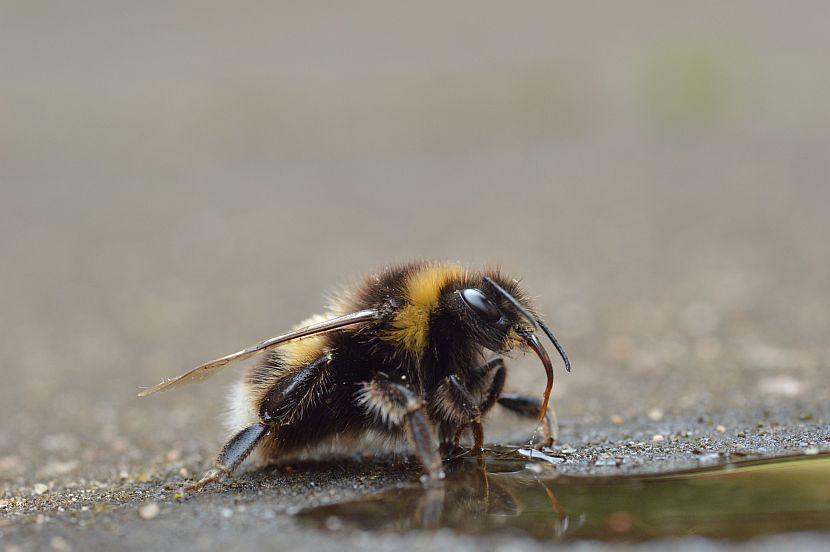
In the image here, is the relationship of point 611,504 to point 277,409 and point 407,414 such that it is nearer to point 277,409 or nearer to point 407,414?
point 407,414

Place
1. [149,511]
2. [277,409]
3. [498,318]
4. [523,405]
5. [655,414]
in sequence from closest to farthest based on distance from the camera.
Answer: [149,511], [498,318], [277,409], [523,405], [655,414]

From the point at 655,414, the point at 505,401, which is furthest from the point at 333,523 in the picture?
the point at 655,414

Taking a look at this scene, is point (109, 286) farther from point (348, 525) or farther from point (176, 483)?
point (348, 525)

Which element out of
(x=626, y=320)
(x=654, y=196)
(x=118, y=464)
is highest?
(x=654, y=196)

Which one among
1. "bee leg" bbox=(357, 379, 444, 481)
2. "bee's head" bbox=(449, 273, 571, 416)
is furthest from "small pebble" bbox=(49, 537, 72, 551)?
"bee's head" bbox=(449, 273, 571, 416)

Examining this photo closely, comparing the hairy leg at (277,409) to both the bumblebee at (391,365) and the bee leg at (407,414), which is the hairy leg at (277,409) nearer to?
the bumblebee at (391,365)

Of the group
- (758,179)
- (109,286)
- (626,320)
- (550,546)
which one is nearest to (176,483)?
(550,546)

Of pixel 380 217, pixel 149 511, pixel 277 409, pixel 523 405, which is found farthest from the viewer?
pixel 380 217

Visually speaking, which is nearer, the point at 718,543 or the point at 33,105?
the point at 718,543
